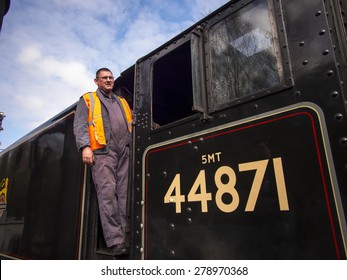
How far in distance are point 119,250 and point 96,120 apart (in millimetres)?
1074

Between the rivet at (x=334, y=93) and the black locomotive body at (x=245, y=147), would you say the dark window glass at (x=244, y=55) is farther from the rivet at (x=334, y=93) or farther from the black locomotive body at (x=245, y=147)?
the rivet at (x=334, y=93)

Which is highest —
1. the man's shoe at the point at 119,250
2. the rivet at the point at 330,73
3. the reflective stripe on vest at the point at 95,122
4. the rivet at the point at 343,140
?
the reflective stripe on vest at the point at 95,122

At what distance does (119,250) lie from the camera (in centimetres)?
216

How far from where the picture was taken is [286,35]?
5.21 feet

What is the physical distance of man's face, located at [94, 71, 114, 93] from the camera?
2.75 m

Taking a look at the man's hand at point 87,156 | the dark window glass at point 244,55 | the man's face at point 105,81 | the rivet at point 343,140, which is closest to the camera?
the rivet at point 343,140

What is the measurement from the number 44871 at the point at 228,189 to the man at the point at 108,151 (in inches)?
21.4

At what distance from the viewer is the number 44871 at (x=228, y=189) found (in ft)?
4.65

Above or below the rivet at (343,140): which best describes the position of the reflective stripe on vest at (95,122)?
above

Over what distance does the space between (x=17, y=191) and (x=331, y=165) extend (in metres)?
3.78

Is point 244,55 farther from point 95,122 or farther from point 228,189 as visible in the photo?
point 95,122

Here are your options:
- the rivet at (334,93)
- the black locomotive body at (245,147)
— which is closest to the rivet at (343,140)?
the black locomotive body at (245,147)

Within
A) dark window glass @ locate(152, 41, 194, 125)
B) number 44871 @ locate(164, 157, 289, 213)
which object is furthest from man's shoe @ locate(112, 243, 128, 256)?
dark window glass @ locate(152, 41, 194, 125)

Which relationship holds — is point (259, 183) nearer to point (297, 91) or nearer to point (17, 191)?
point (297, 91)
